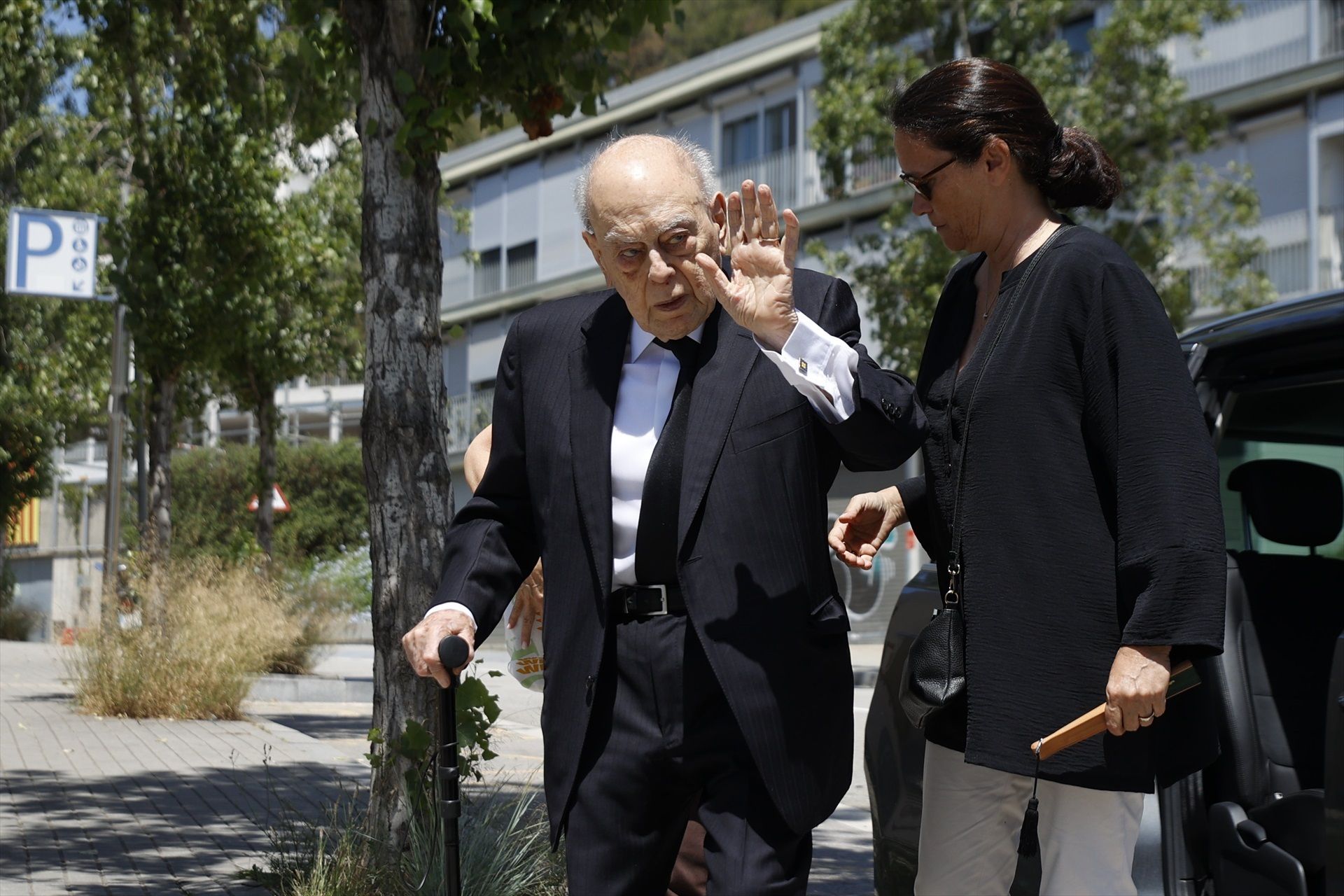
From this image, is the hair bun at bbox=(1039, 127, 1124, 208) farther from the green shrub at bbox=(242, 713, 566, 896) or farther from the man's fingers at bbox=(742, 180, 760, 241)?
the green shrub at bbox=(242, 713, 566, 896)

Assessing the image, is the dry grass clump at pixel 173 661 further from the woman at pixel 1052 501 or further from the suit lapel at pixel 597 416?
the woman at pixel 1052 501

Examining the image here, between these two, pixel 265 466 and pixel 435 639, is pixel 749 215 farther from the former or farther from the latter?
pixel 265 466

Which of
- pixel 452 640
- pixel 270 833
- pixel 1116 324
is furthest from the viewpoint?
pixel 270 833

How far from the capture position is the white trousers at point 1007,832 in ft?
9.23

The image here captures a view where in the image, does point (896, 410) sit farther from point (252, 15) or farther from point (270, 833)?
point (252, 15)

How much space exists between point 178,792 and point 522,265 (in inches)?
1400

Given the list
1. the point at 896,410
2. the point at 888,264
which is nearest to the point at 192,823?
the point at 896,410

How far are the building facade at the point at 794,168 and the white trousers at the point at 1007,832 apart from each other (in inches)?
→ 170

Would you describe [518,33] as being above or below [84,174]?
below

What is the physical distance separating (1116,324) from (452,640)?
4.27ft

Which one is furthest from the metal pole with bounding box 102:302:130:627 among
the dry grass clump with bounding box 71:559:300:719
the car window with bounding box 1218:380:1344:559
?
the car window with bounding box 1218:380:1344:559

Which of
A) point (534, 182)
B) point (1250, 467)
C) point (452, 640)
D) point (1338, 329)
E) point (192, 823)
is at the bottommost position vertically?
point (192, 823)

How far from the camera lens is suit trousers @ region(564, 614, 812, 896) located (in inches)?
109

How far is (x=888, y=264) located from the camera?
2017 centimetres
